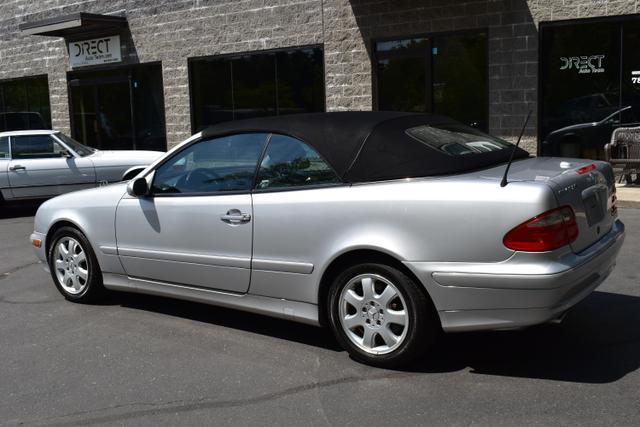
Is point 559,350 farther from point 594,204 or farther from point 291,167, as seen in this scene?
point 291,167

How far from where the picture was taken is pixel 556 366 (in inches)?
162

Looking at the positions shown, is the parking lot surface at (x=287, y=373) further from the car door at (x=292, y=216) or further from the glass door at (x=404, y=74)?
the glass door at (x=404, y=74)

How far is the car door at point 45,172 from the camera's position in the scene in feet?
38.6

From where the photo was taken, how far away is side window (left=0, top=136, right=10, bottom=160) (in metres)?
11.9

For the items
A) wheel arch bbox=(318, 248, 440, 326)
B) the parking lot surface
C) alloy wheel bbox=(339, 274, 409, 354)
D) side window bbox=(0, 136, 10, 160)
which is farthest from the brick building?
alloy wheel bbox=(339, 274, 409, 354)

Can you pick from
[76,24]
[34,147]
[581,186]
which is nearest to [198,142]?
[581,186]

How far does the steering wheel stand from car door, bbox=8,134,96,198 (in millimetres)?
7313

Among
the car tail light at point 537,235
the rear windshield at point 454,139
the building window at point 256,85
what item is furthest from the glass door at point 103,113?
the car tail light at point 537,235

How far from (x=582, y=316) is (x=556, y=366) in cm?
106

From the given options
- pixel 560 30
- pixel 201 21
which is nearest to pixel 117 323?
pixel 560 30

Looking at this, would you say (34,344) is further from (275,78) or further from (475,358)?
(275,78)

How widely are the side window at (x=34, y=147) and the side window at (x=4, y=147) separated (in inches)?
3.5

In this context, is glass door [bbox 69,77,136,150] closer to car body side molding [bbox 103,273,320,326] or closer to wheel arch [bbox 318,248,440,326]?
car body side molding [bbox 103,273,320,326]

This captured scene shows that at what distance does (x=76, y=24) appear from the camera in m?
17.5
